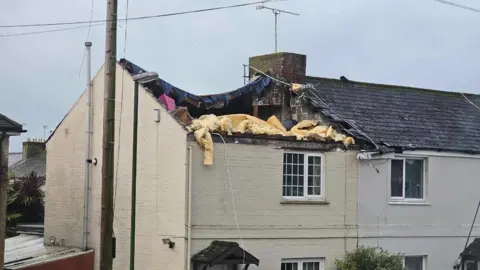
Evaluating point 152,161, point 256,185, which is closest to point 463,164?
point 256,185

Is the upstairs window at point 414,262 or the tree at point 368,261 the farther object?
the upstairs window at point 414,262

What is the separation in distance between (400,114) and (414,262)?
457 cm

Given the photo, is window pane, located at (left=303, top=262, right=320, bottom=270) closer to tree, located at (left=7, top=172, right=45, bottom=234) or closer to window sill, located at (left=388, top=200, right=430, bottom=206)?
window sill, located at (left=388, top=200, right=430, bottom=206)

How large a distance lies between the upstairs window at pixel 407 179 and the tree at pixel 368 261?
7.46 ft

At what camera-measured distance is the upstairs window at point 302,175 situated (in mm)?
23094

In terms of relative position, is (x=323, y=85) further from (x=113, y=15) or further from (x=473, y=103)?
(x=113, y=15)

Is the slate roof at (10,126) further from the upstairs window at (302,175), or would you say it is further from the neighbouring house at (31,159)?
the neighbouring house at (31,159)

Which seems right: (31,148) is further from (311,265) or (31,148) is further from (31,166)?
(311,265)

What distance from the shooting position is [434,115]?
90.8 feet

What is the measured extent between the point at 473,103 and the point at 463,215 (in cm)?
510

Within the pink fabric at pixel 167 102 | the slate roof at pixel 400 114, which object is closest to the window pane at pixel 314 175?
the slate roof at pixel 400 114

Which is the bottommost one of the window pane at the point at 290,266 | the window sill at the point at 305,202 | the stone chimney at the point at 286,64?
the window pane at the point at 290,266

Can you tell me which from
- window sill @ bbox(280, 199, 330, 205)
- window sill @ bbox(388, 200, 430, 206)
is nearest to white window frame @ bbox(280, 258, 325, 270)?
window sill @ bbox(280, 199, 330, 205)

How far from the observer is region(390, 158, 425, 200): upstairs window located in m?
25.0
